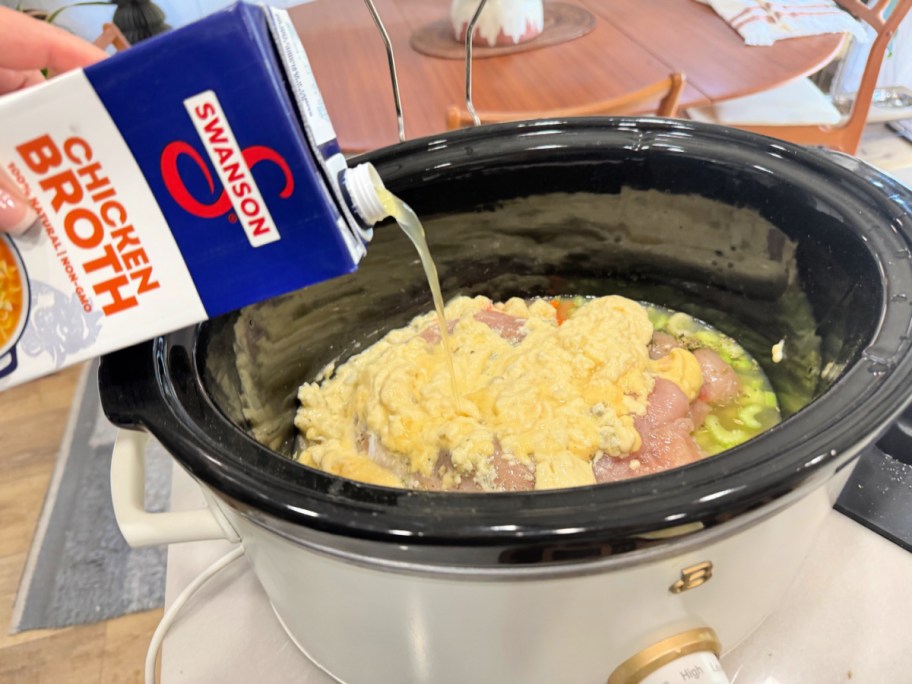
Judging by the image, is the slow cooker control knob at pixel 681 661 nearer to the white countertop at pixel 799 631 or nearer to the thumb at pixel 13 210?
the white countertop at pixel 799 631

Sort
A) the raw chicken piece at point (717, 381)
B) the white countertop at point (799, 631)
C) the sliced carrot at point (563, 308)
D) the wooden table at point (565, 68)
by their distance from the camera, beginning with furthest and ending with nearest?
1. the wooden table at point (565, 68)
2. the sliced carrot at point (563, 308)
3. the raw chicken piece at point (717, 381)
4. the white countertop at point (799, 631)

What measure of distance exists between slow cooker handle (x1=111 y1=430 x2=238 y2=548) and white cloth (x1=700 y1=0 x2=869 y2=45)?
5.95 ft

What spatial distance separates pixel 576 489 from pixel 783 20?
1.89 metres

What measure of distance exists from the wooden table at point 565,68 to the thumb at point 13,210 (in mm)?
1055

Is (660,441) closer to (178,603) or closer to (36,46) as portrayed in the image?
(178,603)

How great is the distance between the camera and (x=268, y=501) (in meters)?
0.47

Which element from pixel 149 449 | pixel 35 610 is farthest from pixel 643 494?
pixel 149 449

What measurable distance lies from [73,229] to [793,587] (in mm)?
792

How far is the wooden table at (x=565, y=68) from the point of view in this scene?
1.60 metres

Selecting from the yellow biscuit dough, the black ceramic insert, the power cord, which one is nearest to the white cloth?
the black ceramic insert

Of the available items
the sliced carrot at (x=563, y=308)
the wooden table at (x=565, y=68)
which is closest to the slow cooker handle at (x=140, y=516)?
the sliced carrot at (x=563, y=308)

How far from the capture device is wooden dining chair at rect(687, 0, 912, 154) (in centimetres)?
178

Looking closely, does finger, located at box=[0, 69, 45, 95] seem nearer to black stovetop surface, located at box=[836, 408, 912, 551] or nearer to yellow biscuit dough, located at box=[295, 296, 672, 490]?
yellow biscuit dough, located at box=[295, 296, 672, 490]

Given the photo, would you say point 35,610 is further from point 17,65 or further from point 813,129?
point 813,129
